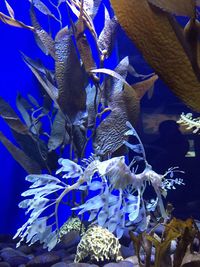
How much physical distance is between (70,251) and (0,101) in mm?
1009

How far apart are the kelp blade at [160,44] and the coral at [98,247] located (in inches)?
48.1

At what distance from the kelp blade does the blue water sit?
1.73 m

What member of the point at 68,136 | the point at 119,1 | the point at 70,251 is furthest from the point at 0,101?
the point at 119,1

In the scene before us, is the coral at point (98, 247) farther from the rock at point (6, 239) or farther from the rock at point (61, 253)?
the rock at point (6, 239)

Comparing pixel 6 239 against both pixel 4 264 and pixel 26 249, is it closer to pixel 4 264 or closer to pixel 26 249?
pixel 26 249

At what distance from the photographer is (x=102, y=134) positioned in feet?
7.20

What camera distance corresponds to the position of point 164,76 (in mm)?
1029

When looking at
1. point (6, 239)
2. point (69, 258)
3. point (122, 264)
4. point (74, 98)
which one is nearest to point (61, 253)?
point (69, 258)

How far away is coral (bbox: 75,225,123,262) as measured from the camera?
2.01m

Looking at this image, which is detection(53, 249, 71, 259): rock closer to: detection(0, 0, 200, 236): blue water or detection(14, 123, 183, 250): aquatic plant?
detection(14, 123, 183, 250): aquatic plant

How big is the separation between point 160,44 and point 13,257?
164 centimetres

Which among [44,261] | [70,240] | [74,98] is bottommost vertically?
[70,240]

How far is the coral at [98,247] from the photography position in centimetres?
201

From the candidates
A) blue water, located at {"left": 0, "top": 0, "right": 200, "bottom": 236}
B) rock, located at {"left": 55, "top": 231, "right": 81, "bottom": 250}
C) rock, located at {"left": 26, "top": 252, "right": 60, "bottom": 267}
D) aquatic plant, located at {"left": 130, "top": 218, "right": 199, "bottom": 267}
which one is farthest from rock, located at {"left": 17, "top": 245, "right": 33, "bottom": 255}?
aquatic plant, located at {"left": 130, "top": 218, "right": 199, "bottom": 267}
